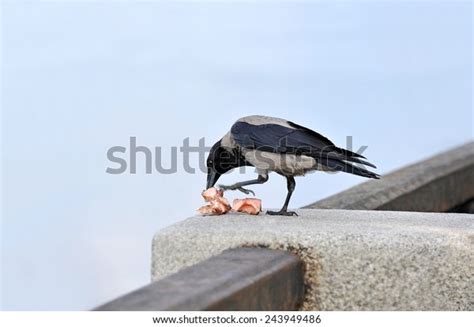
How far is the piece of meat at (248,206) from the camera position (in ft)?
16.0

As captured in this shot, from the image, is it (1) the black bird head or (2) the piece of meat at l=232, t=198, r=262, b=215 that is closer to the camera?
(2) the piece of meat at l=232, t=198, r=262, b=215

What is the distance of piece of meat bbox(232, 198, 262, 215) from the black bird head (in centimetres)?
39

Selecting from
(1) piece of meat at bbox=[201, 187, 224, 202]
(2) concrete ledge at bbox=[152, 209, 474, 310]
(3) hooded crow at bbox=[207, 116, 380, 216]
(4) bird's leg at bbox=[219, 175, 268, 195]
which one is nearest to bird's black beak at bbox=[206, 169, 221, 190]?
(4) bird's leg at bbox=[219, 175, 268, 195]

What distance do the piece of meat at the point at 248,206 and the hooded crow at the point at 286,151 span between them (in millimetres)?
133

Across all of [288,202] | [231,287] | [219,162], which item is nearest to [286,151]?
[288,202]

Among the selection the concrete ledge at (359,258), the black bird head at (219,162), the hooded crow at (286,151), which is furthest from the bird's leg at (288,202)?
the concrete ledge at (359,258)

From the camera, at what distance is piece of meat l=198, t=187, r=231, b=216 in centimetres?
481

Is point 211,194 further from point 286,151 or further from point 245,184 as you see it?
point 286,151

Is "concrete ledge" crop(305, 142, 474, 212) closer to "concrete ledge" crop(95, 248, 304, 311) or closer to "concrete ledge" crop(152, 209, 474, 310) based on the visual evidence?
"concrete ledge" crop(152, 209, 474, 310)

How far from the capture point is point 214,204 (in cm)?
482

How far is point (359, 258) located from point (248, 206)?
1.10 meters
